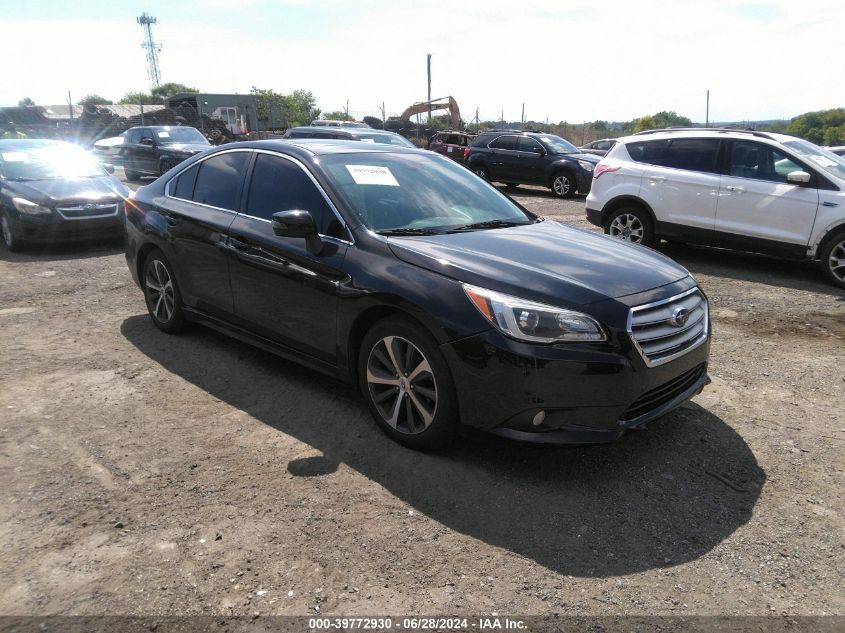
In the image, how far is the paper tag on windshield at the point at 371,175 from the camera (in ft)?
14.0

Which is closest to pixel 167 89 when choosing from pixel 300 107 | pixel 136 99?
pixel 136 99

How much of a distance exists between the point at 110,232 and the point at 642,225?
761cm

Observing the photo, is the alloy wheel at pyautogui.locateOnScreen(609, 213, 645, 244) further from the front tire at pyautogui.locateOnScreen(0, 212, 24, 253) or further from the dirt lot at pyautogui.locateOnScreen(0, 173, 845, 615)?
the front tire at pyautogui.locateOnScreen(0, 212, 24, 253)

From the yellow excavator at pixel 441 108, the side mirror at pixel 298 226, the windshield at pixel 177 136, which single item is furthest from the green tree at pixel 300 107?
the side mirror at pixel 298 226

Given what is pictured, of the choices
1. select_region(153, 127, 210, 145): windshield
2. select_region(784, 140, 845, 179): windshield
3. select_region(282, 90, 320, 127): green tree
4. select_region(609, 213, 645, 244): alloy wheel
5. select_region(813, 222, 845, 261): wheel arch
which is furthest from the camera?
select_region(282, 90, 320, 127): green tree

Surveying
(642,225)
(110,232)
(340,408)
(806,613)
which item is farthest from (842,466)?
(110,232)

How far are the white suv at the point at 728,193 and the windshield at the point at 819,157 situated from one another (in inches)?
0.7

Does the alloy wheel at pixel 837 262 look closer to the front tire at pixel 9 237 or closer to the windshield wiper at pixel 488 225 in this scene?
the windshield wiper at pixel 488 225

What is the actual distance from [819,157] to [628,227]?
7.76ft

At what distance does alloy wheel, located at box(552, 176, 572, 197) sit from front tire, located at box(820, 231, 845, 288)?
9.90m

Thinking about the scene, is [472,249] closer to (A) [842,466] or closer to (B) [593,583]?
(B) [593,583]

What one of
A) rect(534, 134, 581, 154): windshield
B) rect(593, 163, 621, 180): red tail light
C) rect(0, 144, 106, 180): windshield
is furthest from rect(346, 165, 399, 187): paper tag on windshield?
rect(534, 134, 581, 154): windshield

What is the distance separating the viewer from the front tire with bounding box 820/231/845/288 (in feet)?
24.3

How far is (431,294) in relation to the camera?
3398 millimetres
